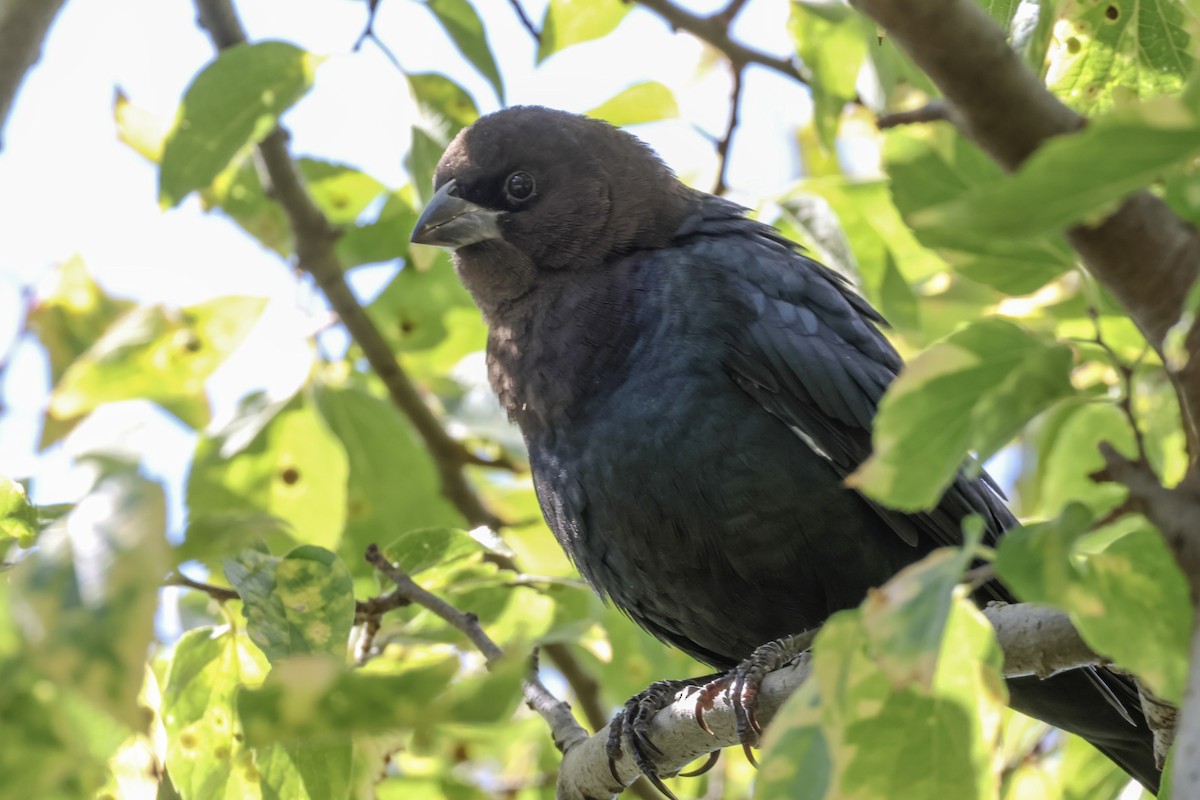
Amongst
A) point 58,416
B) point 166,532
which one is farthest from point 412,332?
point 166,532

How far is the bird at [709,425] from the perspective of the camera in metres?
3.51

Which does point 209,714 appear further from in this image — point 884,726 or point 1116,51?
point 1116,51

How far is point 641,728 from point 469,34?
197 cm

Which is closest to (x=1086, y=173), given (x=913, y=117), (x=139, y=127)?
(x=913, y=117)

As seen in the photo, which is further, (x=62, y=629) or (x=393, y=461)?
(x=393, y=461)

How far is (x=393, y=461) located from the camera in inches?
182

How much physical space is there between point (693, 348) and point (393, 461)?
1.43 m

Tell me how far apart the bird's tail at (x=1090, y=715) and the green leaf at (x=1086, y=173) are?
8.09ft

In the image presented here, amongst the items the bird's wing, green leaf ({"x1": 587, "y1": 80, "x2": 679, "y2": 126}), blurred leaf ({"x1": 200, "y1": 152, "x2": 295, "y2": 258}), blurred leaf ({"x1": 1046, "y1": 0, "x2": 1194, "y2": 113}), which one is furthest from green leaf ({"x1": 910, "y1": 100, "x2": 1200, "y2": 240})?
blurred leaf ({"x1": 200, "y1": 152, "x2": 295, "y2": 258})

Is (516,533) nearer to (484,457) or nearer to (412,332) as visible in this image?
(484,457)

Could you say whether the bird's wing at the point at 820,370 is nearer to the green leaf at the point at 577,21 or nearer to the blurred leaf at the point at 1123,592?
the green leaf at the point at 577,21

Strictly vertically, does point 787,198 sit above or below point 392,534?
above

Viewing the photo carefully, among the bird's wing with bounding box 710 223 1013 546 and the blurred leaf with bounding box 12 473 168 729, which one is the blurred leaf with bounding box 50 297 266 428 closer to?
the bird's wing with bounding box 710 223 1013 546

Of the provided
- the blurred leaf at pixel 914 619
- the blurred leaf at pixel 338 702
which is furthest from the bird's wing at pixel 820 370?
the blurred leaf at pixel 338 702
